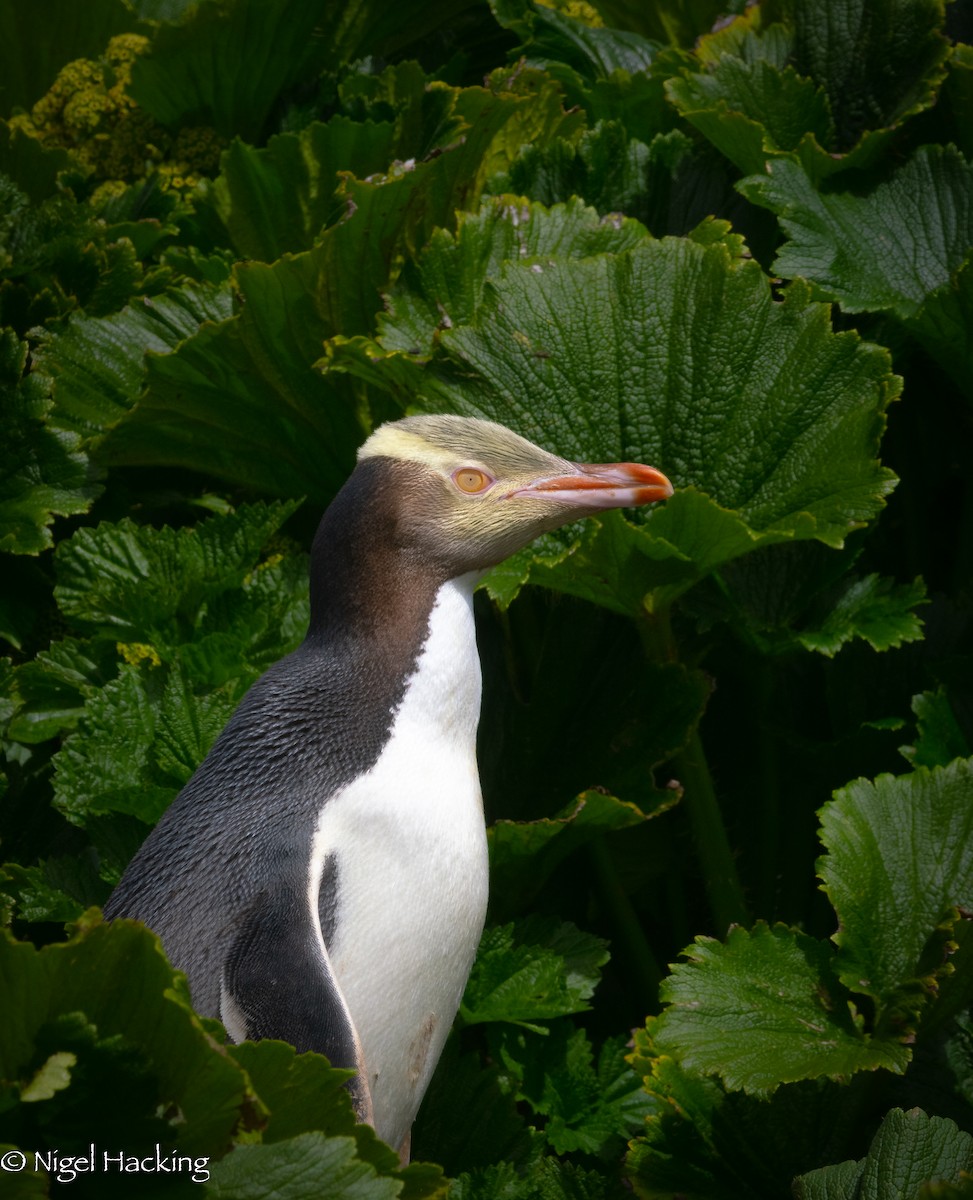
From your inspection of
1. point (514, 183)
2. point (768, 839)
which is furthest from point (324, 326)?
point (768, 839)

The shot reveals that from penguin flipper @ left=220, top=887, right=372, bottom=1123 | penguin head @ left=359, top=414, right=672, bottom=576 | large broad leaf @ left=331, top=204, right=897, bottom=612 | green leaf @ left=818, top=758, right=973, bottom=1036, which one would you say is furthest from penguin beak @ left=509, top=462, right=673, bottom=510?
penguin flipper @ left=220, top=887, right=372, bottom=1123

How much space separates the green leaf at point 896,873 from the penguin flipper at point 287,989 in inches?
23.0

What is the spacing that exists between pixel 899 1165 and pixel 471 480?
0.83 metres

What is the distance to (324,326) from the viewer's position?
2.20 m

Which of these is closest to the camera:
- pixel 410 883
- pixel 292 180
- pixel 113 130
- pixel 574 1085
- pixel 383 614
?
pixel 410 883

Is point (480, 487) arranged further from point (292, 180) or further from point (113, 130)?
point (113, 130)

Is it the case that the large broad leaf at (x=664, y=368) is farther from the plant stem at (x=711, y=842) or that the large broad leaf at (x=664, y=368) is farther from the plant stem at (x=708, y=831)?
the plant stem at (x=711, y=842)

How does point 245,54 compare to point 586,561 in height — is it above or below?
above

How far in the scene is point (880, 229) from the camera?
7.20 ft

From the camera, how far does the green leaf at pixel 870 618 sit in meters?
1.83

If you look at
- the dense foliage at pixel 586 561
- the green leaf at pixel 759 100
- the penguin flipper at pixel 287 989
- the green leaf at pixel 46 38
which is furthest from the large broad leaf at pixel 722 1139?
the green leaf at pixel 46 38

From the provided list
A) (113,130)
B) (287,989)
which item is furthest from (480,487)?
(113,130)

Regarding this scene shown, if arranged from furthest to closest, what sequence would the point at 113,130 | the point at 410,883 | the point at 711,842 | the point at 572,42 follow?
the point at 113,130, the point at 572,42, the point at 711,842, the point at 410,883

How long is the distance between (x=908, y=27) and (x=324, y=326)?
107 cm
